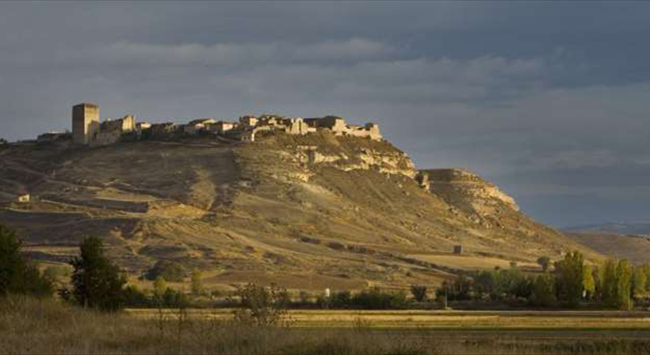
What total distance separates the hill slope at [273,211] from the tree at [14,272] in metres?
57.8

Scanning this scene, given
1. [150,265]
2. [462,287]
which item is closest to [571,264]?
[462,287]

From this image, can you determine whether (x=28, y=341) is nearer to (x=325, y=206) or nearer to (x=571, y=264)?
(x=571, y=264)

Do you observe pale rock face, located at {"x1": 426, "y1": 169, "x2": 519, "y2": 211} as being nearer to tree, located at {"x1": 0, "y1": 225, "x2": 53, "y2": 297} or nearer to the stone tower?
the stone tower

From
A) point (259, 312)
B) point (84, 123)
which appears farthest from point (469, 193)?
point (259, 312)

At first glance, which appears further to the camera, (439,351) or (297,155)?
(297,155)

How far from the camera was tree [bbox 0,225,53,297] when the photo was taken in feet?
125

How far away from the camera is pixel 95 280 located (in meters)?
42.7

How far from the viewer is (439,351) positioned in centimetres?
1953

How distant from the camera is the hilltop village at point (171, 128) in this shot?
16400 cm

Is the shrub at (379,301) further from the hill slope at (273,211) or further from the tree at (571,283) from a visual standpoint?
the hill slope at (273,211)

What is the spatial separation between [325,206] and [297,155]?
53.0ft

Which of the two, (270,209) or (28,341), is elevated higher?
(270,209)

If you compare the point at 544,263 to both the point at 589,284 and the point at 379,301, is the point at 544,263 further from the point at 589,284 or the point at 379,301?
the point at 379,301

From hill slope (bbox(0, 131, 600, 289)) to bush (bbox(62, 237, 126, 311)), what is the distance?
5528 cm
